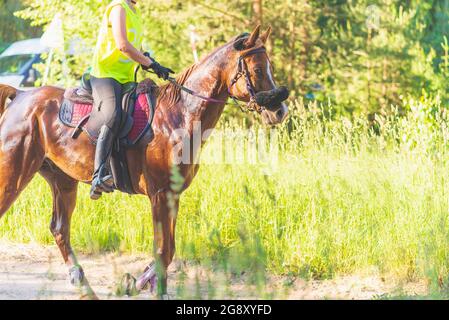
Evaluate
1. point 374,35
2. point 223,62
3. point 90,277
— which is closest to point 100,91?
point 223,62

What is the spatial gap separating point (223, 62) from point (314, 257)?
1906 millimetres

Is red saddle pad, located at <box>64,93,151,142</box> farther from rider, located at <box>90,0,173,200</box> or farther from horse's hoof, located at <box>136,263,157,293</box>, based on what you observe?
horse's hoof, located at <box>136,263,157,293</box>

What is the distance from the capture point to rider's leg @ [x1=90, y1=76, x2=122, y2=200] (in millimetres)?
7094

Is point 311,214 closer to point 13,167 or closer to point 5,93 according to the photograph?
point 13,167

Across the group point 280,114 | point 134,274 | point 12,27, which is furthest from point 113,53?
point 12,27

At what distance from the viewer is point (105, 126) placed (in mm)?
7098

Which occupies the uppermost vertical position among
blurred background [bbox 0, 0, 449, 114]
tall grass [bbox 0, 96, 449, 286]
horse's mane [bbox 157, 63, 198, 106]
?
blurred background [bbox 0, 0, 449, 114]

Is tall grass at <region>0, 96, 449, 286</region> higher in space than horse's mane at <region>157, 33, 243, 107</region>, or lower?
lower

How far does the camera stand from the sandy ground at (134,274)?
23.5ft

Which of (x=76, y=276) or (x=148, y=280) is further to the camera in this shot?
(x=76, y=276)

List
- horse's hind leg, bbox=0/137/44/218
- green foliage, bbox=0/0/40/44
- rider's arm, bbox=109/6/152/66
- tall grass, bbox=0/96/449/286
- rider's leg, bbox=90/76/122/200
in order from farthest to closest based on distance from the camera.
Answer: green foliage, bbox=0/0/40/44 < tall grass, bbox=0/96/449/286 < horse's hind leg, bbox=0/137/44/218 < rider's leg, bbox=90/76/122/200 < rider's arm, bbox=109/6/152/66

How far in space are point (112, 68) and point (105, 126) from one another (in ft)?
1.57

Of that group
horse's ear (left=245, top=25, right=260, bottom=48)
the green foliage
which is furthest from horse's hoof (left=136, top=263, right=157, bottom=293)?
the green foliage

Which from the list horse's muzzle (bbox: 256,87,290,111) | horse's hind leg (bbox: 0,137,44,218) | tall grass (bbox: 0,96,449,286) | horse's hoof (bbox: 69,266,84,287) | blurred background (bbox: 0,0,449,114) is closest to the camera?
horse's muzzle (bbox: 256,87,290,111)
